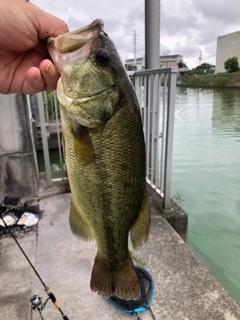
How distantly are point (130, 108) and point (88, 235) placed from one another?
2.69 ft

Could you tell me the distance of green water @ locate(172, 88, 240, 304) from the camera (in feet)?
12.9

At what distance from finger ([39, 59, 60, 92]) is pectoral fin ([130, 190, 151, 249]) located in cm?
80

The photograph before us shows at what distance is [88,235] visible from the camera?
1743 mm

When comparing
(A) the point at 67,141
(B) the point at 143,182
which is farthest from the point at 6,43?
(B) the point at 143,182

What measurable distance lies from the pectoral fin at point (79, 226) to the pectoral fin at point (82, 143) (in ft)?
1.35

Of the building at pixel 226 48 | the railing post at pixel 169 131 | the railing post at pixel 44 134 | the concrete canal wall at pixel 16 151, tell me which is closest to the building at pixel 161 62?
the railing post at pixel 169 131

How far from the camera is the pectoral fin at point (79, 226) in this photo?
1712mm

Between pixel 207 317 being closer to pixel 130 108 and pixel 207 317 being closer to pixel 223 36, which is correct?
pixel 130 108

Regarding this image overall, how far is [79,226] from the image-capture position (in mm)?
1735

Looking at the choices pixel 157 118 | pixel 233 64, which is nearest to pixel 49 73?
pixel 157 118

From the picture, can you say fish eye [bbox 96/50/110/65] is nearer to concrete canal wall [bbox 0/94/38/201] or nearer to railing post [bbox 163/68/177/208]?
railing post [bbox 163/68/177/208]

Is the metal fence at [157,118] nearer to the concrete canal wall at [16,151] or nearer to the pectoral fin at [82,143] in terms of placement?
the concrete canal wall at [16,151]

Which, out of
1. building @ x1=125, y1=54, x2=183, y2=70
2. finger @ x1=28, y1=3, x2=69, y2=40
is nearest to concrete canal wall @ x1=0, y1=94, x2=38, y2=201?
building @ x1=125, y1=54, x2=183, y2=70

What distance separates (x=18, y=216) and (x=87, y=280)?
1.52m
